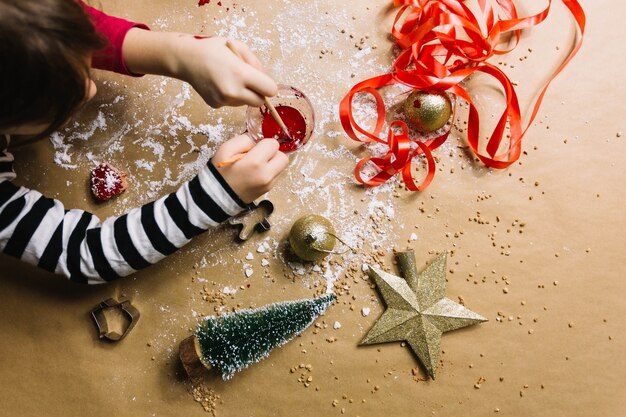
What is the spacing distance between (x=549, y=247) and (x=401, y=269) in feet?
0.84

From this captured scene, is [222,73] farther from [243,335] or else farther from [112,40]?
[243,335]

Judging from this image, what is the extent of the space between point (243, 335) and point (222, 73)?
375 millimetres

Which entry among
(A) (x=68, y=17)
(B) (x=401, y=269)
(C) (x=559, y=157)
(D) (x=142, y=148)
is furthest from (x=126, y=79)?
(C) (x=559, y=157)

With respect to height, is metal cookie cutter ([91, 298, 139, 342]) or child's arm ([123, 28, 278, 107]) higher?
child's arm ([123, 28, 278, 107])

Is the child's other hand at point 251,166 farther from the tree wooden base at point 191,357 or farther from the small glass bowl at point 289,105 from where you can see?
the tree wooden base at point 191,357

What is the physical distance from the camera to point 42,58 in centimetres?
59

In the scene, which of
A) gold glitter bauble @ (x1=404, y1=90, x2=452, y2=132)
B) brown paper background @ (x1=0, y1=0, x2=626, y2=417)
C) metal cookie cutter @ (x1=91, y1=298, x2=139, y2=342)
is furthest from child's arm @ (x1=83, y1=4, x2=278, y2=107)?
metal cookie cutter @ (x1=91, y1=298, x2=139, y2=342)

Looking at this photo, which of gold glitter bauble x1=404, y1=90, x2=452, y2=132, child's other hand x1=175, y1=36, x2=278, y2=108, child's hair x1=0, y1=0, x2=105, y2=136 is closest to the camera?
child's hair x1=0, y1=0, x2=105, y2=136

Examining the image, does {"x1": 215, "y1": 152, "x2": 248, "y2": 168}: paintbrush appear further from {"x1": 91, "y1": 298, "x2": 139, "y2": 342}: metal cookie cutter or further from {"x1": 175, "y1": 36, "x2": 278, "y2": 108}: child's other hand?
{"x1": 91, "y1": 298, "x2": 139, "y2": 342}: metal cookie cutter

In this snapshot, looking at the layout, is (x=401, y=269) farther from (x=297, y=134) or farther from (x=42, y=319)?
(x=42, y=319)

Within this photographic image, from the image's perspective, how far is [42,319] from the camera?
2.79ft

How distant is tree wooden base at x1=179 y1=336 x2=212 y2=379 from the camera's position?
78cm

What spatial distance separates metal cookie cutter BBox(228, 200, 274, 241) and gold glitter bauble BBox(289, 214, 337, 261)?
2.4 inches

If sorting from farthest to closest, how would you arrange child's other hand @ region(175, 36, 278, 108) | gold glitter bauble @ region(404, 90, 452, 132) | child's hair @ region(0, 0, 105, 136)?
gold glitter bauble @ region(404, 90, 452, 132)
child's other hand @ region(175, 36, 278, 108)
child's hair @ region(0, 0, 105, 136)
